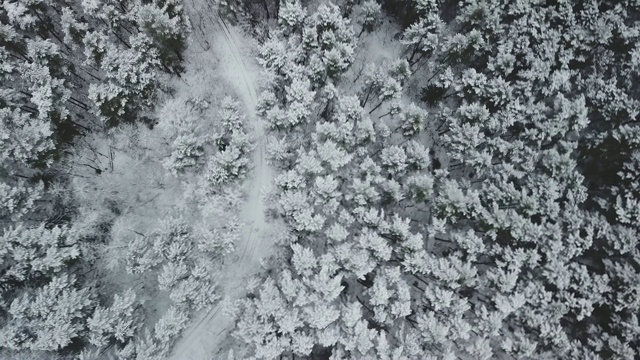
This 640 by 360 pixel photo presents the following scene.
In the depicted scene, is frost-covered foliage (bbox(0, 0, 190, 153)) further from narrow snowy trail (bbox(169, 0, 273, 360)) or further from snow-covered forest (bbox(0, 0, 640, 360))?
narrow snowy trail (bbox(169, 0, 273, 360))

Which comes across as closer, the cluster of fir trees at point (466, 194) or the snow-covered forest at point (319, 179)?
the cluster of fir trees at point (466, 194)

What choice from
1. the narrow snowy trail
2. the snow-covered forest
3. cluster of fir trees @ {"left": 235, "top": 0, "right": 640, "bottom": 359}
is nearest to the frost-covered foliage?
the snow-covered forest

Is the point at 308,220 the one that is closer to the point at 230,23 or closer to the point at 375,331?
the point at 375,331

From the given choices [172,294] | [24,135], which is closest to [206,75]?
[24,135]

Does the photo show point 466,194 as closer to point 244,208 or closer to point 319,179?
point 319,179

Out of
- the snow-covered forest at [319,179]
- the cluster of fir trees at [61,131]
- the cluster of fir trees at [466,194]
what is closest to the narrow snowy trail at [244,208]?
the snow-covered forest at [319,179]

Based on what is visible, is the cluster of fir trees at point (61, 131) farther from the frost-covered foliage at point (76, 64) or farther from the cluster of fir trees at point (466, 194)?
the cluster of fir trees at point (466, 194)

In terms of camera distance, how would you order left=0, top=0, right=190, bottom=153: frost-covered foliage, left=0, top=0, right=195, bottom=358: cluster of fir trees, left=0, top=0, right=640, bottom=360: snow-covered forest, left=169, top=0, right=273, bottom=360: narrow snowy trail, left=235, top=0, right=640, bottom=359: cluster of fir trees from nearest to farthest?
left=0, top=0, right=195, bottom=358: cluster of fir trees, left=235, top=0, right=640, bottom=359: cluster of fir trees, left=0, top=0, right=640, bottom=360: snow-covered forest, left=0, top=0, right=190, bottom=153: frost-covered foliage, left=169, top=0, right=273, bottom=360: narrow snowy trail
